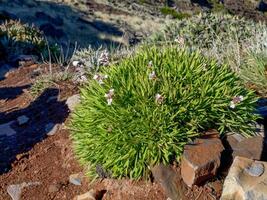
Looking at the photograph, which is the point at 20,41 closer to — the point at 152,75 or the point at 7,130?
the point at 7,130

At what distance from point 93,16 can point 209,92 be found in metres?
37.6

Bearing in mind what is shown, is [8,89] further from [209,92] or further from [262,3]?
[262,3]

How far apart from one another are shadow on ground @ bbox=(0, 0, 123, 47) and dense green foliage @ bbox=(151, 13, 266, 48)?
67.3 feet

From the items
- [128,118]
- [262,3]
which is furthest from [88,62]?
[262,3]

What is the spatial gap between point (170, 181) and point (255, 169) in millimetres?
691

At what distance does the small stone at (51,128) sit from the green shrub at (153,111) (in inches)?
48.3

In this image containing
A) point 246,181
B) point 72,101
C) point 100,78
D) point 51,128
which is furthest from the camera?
point 72,101

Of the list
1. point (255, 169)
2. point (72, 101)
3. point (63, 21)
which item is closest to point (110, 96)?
point (255, 169)

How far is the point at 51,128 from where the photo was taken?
6395 millimetres

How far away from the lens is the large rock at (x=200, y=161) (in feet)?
14.8

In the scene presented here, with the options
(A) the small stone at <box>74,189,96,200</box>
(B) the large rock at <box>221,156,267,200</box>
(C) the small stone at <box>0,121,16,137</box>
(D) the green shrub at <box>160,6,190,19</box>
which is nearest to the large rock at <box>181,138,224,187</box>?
(B) the large rock at <box>221,156,267,200</box>

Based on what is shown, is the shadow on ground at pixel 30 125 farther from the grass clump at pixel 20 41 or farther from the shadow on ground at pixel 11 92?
the grass clump at pixel 20 41

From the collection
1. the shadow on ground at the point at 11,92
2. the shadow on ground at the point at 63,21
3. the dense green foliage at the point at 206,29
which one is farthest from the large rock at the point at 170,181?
the shadow on ground at the point at 63,21

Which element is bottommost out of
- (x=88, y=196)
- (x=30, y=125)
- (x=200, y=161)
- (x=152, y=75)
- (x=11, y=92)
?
(x=11, y=92)
